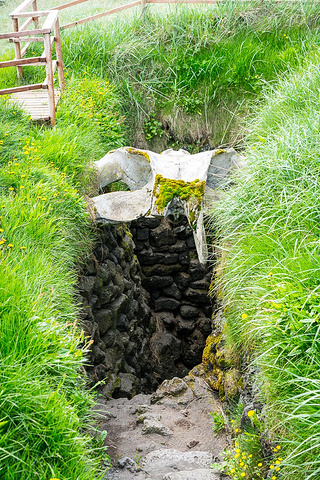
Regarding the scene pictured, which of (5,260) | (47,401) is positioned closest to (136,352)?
(5,260)

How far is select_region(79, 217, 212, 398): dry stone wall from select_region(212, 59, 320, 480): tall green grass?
1.65 m

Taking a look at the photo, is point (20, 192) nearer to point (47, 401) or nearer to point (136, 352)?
point (47, 401)

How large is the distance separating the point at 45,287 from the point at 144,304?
3917 mm

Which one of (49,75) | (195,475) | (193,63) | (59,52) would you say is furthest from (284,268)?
(193,63)

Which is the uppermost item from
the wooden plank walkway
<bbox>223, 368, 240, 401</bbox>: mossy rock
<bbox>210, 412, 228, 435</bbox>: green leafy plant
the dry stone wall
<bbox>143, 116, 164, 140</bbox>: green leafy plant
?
the wooden plank walkway

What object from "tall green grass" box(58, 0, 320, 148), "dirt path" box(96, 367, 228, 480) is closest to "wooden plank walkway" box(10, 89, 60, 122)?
"tall green grass" box(58, 0, 320, 148)

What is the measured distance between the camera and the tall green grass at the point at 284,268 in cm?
263

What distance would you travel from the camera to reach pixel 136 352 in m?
6.52

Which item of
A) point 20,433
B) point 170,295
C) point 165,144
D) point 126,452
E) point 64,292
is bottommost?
point 170,295

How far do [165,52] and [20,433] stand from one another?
7315mm

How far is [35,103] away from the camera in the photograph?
710 centimetres

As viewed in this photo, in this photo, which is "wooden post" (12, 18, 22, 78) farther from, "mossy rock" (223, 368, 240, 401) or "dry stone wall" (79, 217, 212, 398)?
"mossy rock" (223, 368, 240, 401)

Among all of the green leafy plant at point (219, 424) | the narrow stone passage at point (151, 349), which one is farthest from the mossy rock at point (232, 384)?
the narrow stone passage at point (151, 349)

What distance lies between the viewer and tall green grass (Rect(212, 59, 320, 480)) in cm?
263
